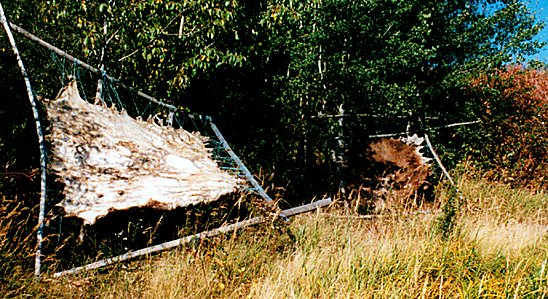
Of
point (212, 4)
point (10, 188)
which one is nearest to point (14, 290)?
point (10, 188)

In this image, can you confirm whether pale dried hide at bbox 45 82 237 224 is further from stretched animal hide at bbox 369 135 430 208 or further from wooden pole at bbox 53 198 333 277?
stretched animal hide at bbox 369 135 430 208

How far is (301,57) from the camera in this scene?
240 inches

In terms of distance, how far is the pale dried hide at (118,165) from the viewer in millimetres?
3467

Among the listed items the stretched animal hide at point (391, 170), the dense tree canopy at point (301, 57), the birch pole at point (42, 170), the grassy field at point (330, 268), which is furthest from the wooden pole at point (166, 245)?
the dense tree canopy at point (301, 57)

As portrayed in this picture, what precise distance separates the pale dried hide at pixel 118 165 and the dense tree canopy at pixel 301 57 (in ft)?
3.75

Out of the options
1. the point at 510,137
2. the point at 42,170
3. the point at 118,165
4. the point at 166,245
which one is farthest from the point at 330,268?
the point at 510,137

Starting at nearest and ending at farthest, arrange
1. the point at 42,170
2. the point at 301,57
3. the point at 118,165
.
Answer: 1. the point at 42,170
2. the point at 118,165
3. the point at 301,57

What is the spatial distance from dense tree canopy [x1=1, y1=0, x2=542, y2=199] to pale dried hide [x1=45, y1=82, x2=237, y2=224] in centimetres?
114

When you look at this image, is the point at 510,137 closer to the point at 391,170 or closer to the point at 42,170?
the point at 391,170

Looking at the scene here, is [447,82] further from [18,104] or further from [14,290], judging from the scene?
[14,290]

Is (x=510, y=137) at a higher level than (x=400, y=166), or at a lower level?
higher

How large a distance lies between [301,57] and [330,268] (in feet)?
11.3

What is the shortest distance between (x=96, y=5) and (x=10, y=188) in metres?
2.99

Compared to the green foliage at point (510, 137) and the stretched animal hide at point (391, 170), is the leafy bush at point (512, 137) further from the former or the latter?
the stretched animal hide at point (391, 170)
